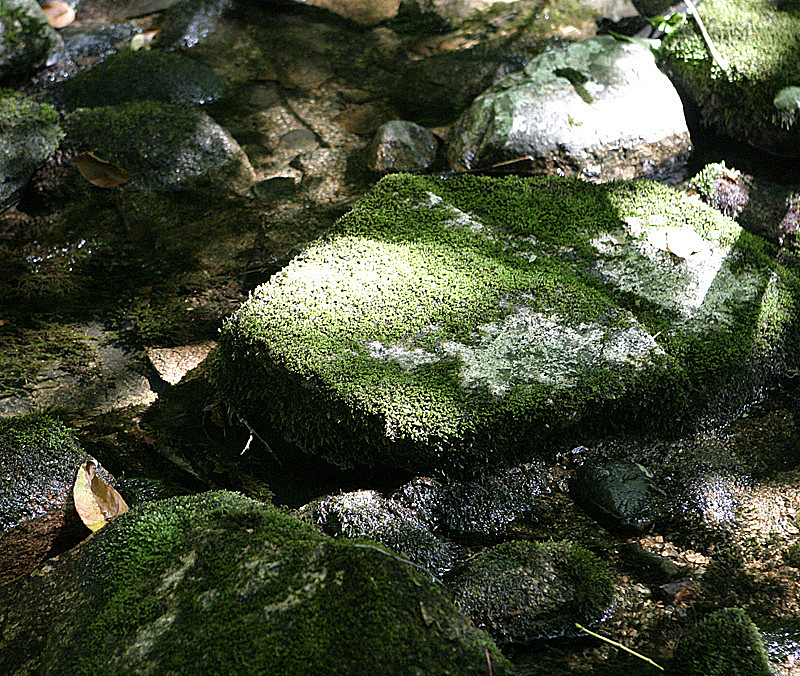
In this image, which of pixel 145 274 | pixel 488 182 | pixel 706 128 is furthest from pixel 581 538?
pixel 706 128

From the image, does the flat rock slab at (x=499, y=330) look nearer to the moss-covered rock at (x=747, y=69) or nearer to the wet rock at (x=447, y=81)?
the moss-covered rock at (x=747, y=69)

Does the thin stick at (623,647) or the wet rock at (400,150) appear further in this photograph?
the wet rock at (400,150)

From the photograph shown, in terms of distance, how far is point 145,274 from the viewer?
4.11m

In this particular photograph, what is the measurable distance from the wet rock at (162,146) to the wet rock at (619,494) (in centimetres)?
323

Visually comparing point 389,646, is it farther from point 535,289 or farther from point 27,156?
point 27,156

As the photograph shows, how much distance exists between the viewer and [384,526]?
2.51m

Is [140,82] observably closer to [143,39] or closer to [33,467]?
[143,39]

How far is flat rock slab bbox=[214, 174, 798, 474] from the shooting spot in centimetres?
268

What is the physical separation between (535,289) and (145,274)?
7.47 ft

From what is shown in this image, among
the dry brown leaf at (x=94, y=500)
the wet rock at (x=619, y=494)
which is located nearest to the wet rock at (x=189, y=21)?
the dry brown leaf at (x=94, y=500)

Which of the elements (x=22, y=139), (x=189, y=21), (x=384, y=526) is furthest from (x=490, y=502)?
(x=189, y=21)

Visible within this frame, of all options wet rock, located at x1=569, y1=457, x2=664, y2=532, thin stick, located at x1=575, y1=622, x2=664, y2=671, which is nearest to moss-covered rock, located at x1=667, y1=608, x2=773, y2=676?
thin stick, located at x1=575, y1=622, x2=664, y2=671

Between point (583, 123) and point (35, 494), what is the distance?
12.3 feet

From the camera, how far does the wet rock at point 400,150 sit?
4875 mm
